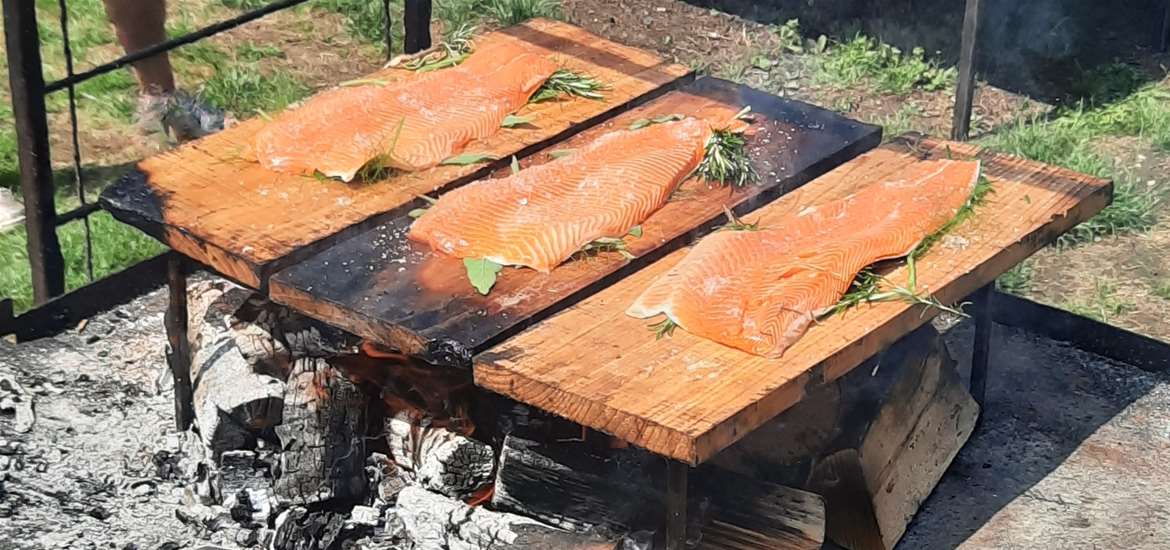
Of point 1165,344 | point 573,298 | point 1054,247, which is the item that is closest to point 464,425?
point 573,298

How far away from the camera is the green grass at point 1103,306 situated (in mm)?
7141

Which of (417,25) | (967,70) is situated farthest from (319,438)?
(967,70)

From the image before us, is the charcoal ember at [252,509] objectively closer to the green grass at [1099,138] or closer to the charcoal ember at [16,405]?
the charcoal ember at [16,405]

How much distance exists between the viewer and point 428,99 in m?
5.92

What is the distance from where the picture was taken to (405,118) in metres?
5.76

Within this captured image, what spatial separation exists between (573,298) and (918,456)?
1.63 m

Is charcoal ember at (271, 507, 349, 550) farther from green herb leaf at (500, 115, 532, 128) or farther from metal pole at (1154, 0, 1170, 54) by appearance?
metal pole at (1154, 0, 1170, 54)

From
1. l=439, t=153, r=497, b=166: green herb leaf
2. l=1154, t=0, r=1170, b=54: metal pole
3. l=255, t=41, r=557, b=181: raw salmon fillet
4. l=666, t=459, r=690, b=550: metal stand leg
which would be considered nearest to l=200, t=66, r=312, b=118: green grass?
l=255, t=41, r=557, b=181: raw salmon fillet

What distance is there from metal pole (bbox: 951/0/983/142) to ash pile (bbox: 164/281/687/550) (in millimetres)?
3423

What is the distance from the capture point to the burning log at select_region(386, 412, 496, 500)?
5.17 metres

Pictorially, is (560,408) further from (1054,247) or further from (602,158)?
(1054,247)

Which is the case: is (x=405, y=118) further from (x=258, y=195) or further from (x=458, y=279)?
(x=458, y=279)

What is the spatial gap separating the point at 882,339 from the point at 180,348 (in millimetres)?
2626

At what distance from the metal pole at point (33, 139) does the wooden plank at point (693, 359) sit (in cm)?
258
